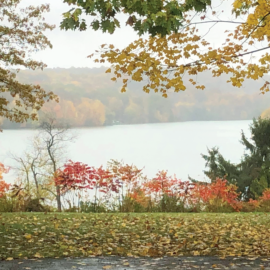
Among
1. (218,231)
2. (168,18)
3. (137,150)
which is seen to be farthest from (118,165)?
(137,150)

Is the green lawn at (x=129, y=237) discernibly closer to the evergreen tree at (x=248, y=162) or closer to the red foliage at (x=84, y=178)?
the red foliage at (x=84, y=178)

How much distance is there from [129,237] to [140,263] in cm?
128

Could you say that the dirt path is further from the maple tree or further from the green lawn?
the maple tree

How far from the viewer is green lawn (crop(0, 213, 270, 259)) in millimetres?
3963

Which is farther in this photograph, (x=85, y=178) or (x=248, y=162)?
(x=248, y=162)

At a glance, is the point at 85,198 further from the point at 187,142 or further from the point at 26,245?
the point at 187,142

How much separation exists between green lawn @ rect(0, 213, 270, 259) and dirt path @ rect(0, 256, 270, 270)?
0.71 ft

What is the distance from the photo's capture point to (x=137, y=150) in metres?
40.5

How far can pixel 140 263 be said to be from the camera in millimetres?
3459

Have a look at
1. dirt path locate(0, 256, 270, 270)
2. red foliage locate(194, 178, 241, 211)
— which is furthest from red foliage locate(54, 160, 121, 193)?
dirt path locate(0, 256, 270, 270)

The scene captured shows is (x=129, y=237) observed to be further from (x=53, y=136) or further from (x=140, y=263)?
(x=53, y=136)

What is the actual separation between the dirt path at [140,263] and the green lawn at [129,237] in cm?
22

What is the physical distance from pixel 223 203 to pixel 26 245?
6.44 m

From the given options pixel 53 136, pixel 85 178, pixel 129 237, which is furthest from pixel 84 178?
A: pixel 53 136
